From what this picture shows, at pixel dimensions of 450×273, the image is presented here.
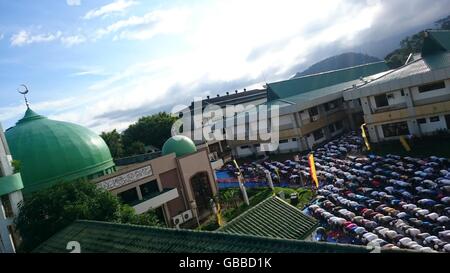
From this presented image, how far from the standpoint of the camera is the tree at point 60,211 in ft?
65.5

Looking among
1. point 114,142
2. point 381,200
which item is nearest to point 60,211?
point 381,200

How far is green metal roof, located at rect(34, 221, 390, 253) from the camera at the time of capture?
8.32 meters

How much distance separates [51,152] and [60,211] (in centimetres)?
917

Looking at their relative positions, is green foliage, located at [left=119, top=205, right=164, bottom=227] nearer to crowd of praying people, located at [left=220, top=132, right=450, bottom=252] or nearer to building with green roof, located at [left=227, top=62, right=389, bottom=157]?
crowd of praying people, located at [left=220, top=132, right=450, bottom=252]

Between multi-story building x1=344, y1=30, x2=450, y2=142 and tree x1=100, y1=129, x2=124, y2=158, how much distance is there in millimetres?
32899

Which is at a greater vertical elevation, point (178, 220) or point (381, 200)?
point (178, 220)

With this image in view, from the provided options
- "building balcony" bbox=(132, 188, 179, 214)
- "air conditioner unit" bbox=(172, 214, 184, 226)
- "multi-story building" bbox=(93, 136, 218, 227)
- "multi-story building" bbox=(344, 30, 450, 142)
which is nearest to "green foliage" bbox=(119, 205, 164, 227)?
"building balcony" bbox=(132, 188, 179, 214)

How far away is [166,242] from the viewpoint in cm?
1134

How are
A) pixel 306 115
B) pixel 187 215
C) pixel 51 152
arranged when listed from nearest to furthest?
1. pixel 51 152
2. pixel 187 215
3. pixel 306 115

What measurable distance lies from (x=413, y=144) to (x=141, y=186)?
2635cm

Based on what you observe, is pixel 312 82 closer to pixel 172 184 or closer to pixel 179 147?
pixel 179 147

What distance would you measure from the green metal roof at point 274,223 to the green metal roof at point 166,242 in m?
3.23
